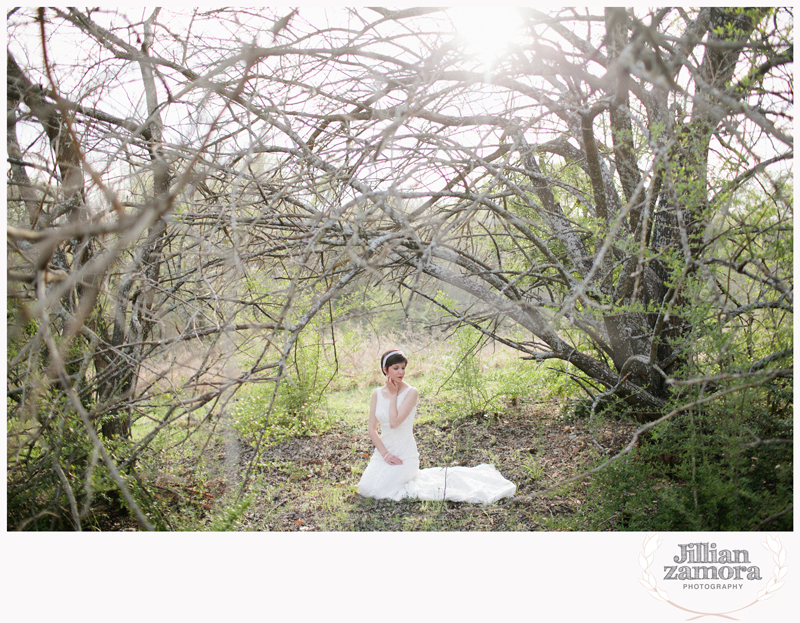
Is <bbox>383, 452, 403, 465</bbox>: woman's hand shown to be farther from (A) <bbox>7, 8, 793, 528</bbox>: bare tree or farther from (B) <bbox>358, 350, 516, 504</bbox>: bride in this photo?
(A) <bbox>7, 8, 793, 528</bbox>: bare tree

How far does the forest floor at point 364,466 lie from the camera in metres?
2.73

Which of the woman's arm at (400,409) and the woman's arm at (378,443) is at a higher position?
the woman's arm at (400,409)

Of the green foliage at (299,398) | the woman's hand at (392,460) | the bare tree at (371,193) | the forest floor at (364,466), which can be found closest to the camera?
the bare tree at (371,193)

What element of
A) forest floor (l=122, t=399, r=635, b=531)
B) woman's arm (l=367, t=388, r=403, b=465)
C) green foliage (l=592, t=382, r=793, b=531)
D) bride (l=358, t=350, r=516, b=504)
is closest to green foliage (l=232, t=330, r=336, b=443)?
forest floor (l=122, t=399, r=635, b=531)

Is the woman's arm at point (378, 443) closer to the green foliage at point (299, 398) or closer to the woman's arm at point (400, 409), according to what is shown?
the woman's arm at point (400, 409)

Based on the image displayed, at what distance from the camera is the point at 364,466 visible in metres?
4.03

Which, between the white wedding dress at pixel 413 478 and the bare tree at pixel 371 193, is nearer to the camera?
the bare tree at pixel 371 193

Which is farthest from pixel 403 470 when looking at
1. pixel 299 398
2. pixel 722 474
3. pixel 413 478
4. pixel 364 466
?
pixel 722 474

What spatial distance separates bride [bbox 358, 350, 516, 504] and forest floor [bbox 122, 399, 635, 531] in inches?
3.6

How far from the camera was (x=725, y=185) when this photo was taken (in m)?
2.02

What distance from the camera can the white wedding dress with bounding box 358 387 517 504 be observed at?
10.6 feet

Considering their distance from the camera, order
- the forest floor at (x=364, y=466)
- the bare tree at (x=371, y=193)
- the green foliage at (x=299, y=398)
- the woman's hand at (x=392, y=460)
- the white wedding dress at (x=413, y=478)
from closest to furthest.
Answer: the bare tree at (x=371, y=193) → the forest floor at (x=364, y=466) → the white wedding dress at (x=413, y=478) → the woman's hand at (x=392, y=460) → the green foliage at (x=299, y=398)

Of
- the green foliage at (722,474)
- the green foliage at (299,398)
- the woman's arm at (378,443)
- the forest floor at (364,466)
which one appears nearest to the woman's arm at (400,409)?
the woman's arm at (378,443)
